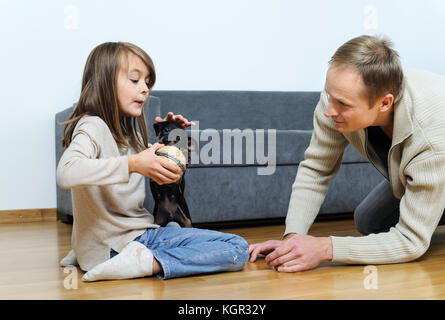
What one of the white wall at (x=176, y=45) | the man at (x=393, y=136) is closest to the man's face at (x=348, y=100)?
the man at (x=393, y=136)

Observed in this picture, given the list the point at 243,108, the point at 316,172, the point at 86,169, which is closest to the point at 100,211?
the point at 86,169

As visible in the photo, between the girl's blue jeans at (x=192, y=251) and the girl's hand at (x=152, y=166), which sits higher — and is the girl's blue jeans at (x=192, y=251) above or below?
below

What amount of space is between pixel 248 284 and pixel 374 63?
23.8 inches

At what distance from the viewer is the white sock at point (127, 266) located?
124 cm

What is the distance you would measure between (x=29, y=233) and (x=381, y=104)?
1587mm

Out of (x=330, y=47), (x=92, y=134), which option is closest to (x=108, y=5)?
(x=330, y=47)

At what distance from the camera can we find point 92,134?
1.30m

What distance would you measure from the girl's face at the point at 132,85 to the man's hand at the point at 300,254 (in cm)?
54

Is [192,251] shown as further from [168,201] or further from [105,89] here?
[105,89]

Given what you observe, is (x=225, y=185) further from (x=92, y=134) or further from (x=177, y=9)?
(x=177, y=9)

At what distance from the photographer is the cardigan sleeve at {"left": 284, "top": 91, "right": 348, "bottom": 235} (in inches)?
58.4

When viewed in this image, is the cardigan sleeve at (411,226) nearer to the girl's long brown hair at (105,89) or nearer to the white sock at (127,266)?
the white sock at (127,266)

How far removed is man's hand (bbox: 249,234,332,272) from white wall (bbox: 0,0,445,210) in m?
1.77

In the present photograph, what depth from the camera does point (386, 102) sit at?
4.32 feet
